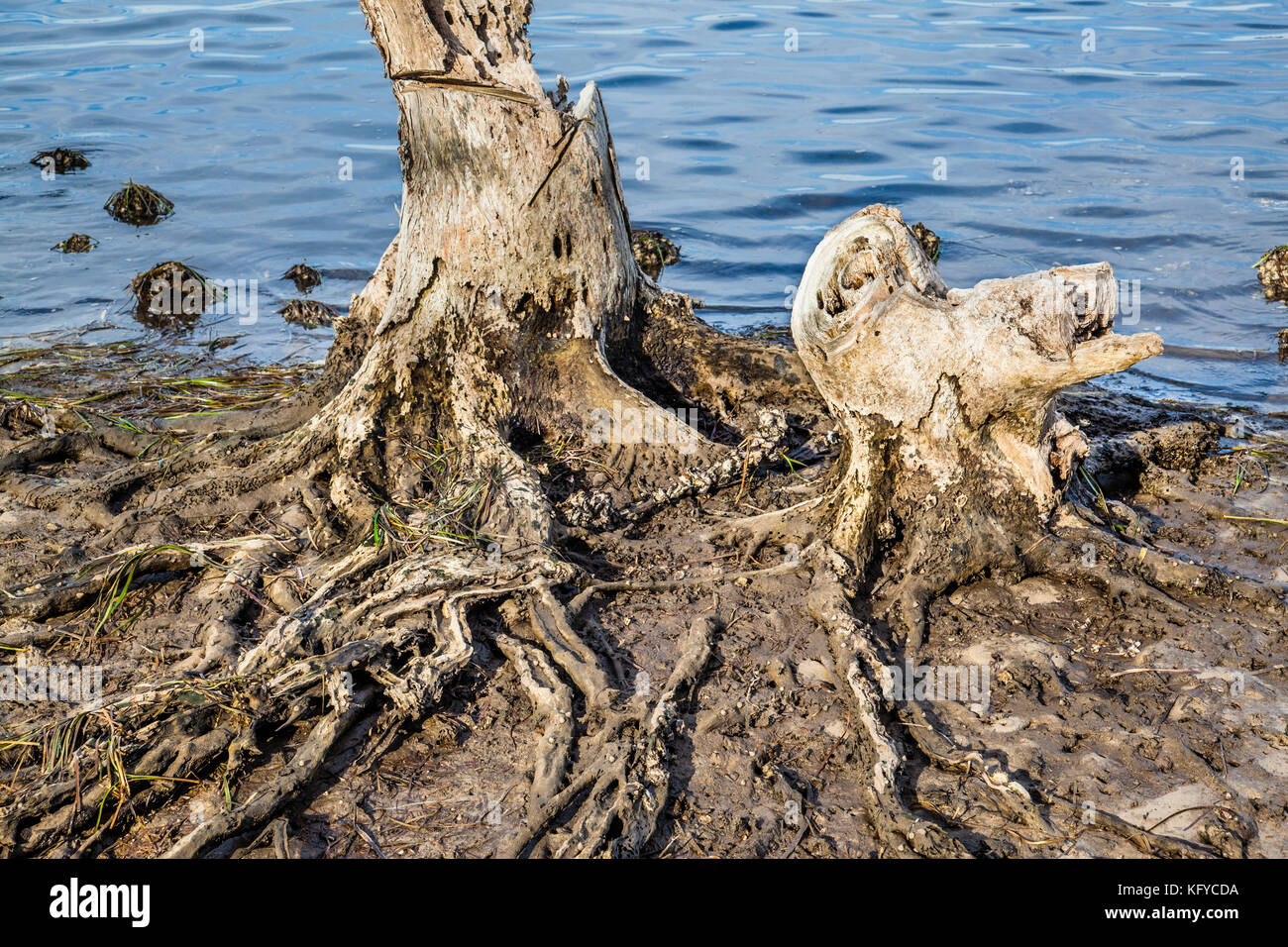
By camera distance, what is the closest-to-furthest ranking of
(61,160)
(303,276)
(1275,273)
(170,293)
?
(170,293)
(1275,273)
(303,276)
(61,160)

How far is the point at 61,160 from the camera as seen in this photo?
1325cm

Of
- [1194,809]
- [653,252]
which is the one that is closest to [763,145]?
[653,252]

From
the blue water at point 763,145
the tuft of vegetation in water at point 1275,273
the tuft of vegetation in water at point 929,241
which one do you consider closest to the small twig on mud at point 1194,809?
the blue water at point 763,145

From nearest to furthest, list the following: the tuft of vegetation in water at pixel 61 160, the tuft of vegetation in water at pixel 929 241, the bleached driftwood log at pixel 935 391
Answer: the bleached driftwood log at pixel 935 391 < the tuft of vegetation in water at pixel 929 241 < the tuft of vegetation in water at pixel 61 160

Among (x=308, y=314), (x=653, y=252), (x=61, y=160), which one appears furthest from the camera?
(x=61, y=160)

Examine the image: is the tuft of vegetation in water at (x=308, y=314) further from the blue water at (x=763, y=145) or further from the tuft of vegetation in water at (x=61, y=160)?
the tuft of vegetation in water at (x=61, y=160)

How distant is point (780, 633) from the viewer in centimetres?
441

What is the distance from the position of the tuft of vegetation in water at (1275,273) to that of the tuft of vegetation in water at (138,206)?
439 inches

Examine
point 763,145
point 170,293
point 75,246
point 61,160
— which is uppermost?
point 763,145

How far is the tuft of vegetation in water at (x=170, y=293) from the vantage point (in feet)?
30.7

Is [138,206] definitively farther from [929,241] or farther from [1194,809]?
[1194,809]

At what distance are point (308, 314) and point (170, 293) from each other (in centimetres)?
132

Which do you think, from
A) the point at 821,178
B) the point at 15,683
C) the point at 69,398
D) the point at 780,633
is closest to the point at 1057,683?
the point at 780,633

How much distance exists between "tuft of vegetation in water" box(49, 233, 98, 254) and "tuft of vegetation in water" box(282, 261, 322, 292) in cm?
220
